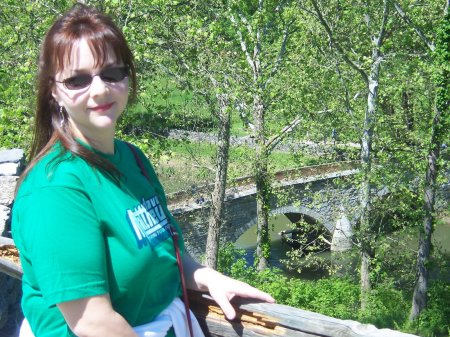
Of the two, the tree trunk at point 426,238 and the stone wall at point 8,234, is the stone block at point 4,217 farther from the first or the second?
the tree trunk at point 426,238

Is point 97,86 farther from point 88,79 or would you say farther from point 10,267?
point 10,267

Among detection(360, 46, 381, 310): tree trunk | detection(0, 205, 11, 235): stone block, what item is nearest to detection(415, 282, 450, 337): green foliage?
detection(360, 46, 381, 310): tree trunk

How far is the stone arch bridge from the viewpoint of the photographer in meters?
16.8

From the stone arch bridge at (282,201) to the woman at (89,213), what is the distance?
550 inches

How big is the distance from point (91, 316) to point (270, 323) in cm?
59

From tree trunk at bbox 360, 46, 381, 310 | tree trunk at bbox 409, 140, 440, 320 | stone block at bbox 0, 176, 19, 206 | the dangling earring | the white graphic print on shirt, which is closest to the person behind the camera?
the white graphic print on shirt

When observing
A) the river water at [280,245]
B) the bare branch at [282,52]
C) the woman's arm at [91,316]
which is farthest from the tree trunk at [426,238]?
the woman's arm at [91,316]

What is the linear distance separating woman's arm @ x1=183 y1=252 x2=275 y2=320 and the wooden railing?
3cm

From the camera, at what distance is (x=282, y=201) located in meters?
18.7

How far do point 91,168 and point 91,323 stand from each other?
0.39 m

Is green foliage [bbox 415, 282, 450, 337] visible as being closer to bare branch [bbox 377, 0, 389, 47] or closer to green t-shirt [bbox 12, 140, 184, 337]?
bare branch [bbox 377, 0, 389, 47]

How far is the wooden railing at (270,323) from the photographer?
172 centimetres

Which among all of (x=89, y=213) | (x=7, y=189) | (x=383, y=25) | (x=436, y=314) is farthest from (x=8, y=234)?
(x=436, y=314)

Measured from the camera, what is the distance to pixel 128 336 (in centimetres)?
162
